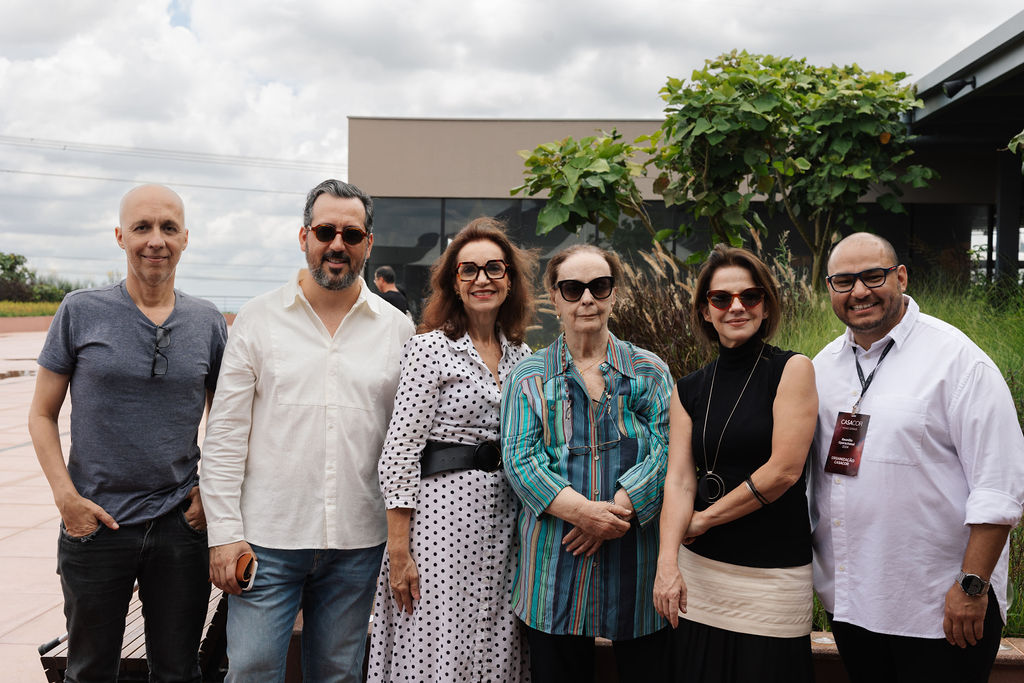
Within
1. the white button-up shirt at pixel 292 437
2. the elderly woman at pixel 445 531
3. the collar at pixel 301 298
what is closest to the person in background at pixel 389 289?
the collar at pixel 301 298

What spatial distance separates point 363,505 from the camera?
8.28 feet

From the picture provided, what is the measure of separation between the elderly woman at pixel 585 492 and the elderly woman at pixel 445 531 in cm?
9

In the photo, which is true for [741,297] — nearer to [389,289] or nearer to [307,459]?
[307,459]

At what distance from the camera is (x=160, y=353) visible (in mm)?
2545

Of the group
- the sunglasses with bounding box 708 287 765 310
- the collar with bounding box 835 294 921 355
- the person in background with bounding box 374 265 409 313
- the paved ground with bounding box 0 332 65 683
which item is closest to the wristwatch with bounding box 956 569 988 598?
the collar with bounding box 835 294 921 355

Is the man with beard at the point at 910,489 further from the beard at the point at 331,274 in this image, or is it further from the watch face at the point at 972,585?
the beard at the point at 331,274

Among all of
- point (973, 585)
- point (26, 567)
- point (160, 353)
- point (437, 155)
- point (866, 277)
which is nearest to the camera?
point (973, 585)

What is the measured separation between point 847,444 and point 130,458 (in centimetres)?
223

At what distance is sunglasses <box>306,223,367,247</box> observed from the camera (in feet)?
8.21

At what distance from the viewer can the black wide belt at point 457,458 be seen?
2439 millimetres

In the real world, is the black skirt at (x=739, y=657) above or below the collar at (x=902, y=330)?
below

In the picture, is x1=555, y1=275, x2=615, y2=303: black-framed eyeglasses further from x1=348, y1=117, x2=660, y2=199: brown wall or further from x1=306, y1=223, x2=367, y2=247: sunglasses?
x1=348, y1=117, x2=660, y2=199: brown wall

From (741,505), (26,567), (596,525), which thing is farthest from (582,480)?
(26,567)

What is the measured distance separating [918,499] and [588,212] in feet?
14.4
